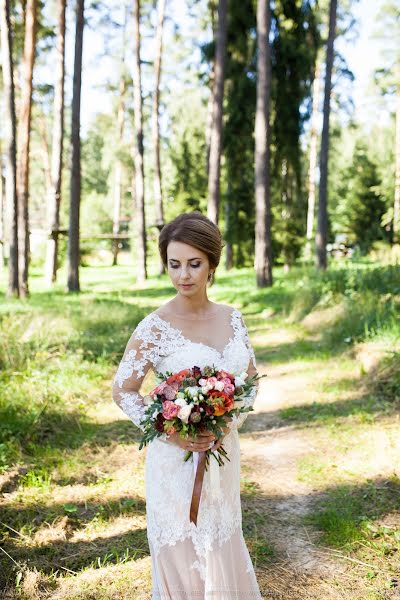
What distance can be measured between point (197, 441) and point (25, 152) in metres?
17.5

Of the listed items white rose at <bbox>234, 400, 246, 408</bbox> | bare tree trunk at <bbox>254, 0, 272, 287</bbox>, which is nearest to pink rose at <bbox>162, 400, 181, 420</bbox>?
white rose at <bbox>234, 400, 246, 408</bbox>

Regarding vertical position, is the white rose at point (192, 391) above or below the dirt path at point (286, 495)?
above

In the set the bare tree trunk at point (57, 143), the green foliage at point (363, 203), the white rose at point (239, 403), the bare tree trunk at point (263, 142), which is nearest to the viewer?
the white rose at point (239, 403)

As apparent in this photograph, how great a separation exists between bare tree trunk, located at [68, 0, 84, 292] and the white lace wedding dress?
47.8 ft

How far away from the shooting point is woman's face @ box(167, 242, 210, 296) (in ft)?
8.78

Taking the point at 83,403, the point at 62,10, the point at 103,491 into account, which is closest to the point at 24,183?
the point at 62,10

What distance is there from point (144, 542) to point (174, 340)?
2151 millimetres

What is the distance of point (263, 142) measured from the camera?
1546 cm

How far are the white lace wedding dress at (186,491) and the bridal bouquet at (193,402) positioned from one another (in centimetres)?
21

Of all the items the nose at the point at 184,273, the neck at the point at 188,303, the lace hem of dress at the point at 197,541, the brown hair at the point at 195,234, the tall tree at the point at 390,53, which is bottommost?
the lace hem of dress at the point at 197,541

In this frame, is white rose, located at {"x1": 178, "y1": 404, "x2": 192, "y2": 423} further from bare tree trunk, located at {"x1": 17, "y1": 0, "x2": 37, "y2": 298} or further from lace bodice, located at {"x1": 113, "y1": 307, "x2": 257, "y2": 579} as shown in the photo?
bare tree trunk, located at {"x1": 17, "y1": 0, "x2": 37, "y2": 298}

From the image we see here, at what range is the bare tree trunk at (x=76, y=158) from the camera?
16.0 m

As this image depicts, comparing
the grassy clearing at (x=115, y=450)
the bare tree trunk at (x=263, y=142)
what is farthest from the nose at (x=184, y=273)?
the bare tree trunk at (x=263, y=142)

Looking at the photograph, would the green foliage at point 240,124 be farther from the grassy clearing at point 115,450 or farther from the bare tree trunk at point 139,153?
the grassy clearing at point 115,450
